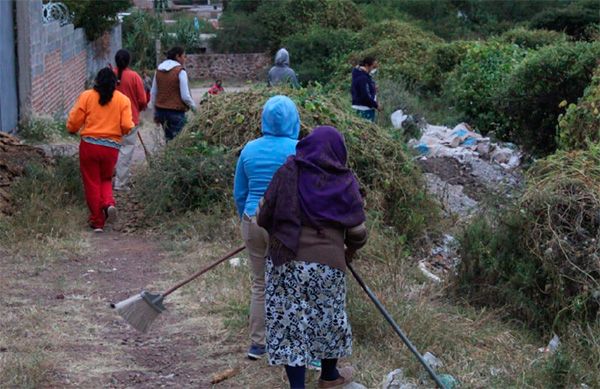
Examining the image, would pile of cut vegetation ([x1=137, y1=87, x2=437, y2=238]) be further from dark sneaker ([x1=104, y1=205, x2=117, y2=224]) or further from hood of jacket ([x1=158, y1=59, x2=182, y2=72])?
hood of jacket ([x1=158, y1=59, x2=182, y2=72])

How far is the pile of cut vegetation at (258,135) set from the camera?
9570mm

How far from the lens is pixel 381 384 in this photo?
5426mm

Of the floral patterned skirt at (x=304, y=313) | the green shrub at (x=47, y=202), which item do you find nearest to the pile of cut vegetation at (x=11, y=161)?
the green shrub at (x=47, y=202)

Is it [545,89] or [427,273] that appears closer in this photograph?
[427,273]

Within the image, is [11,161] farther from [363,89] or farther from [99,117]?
[363,89]

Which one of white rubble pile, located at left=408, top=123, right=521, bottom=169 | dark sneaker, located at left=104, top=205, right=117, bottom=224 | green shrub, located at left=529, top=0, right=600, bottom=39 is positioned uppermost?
dark sneaker, located at left=104, top=205, right=117, bottom=224

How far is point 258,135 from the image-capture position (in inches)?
391

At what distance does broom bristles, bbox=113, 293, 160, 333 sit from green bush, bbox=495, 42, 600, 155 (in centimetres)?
897

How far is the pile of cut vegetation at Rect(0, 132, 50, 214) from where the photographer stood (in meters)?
9.56

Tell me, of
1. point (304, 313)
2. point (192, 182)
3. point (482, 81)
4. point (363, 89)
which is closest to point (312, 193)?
point (304, 313)

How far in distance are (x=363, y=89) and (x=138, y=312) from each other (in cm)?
787

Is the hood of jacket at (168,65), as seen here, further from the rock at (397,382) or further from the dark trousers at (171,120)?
the rock at (397,382)

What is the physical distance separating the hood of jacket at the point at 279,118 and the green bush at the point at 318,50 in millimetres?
21236

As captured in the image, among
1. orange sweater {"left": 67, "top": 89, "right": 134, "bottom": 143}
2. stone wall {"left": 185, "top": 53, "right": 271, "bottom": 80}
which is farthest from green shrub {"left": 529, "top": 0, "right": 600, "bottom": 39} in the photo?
orange sweater {"left": 67, "top": 89, "right": 134, "bottom": 143}
